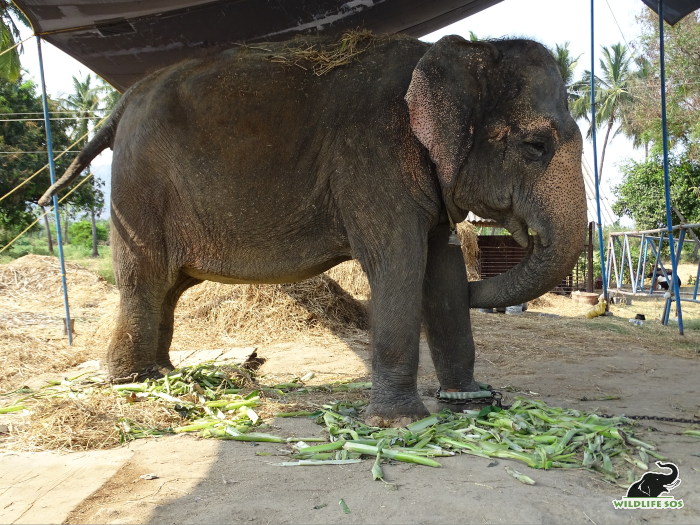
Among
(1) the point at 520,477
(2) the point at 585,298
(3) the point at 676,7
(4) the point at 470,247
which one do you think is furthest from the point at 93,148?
(2) the point at 585,298

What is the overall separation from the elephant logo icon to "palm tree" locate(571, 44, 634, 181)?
44.0 metres

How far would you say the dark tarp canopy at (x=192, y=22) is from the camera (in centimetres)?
636

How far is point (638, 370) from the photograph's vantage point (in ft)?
19.9

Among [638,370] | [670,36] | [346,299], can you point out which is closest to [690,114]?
[670,36]

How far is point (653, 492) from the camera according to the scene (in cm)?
274

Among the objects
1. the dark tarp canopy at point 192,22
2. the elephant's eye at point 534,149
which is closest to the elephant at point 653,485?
the elephant's eye at point 534,149

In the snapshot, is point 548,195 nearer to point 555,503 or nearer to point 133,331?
point 555,503

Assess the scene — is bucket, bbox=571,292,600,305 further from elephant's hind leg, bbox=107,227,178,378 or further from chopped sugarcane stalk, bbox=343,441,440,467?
chopped sugarcane stalk, bbox=343,441,440,467

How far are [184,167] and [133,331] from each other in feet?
4.72

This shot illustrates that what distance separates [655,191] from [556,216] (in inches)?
899

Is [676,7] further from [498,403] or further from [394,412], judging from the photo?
[394,412]

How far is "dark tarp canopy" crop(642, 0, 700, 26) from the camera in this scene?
7.04 metres

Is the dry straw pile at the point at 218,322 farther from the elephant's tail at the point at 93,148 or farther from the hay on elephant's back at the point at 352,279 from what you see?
the elephant's tail at the point at 93,148

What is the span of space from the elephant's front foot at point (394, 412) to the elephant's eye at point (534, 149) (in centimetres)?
171
